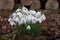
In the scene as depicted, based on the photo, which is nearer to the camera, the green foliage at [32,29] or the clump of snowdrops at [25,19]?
the clump of snowdrops at [25,19]

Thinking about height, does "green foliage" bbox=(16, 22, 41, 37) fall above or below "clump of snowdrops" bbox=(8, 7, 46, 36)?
below

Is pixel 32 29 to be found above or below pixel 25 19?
below

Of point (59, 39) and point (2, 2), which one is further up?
point (2, 2)

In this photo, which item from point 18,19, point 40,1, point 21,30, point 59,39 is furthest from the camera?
point 40,1

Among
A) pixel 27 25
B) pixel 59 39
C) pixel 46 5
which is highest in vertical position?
pixel 46 5

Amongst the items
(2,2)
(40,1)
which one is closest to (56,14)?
(40,1)

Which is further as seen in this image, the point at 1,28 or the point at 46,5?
the point at 46,5

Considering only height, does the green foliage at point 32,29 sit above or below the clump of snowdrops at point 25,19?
below

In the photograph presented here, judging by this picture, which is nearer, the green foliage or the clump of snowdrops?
the clump of snowdrops

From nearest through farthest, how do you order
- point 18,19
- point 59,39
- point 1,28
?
1. point 18,19
2. point 59,39
3. point 1,28

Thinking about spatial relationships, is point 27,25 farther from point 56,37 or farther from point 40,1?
point 40,1

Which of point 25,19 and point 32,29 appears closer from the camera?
point 25,19
